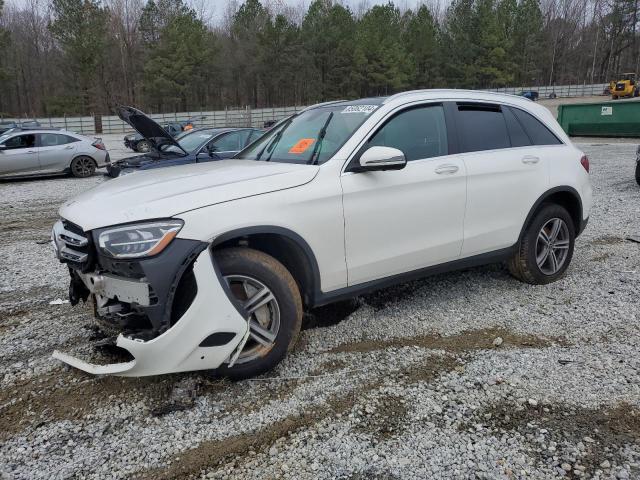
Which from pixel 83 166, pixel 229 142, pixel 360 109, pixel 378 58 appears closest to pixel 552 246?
pixel 360 109

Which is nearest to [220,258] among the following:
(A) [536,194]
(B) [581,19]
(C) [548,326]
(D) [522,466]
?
(D) [522,466]

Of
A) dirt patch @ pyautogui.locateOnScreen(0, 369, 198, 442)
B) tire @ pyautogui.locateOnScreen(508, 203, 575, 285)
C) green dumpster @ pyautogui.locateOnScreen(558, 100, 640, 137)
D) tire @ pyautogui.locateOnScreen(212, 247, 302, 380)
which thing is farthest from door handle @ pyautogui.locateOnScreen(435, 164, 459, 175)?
green dumpster @ pyautogui.locateOnScreen(558, 100, 640, 137)

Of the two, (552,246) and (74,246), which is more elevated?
(74,246)

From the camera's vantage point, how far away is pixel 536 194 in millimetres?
4371

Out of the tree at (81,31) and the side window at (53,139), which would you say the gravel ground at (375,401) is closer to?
the side window at (53,139)

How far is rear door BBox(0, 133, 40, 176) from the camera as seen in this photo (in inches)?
512

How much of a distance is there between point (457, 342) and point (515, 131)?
2.07 meters

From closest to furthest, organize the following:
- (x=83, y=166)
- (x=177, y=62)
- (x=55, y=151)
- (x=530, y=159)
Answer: (x=530, y=159) < (x=55, y=151) < (x=83, y=166) < (x=177, y=62)

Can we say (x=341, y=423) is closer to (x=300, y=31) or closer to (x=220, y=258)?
(x=220, y=258)

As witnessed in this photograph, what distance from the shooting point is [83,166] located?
14102 millimetres

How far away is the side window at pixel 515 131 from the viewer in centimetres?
439

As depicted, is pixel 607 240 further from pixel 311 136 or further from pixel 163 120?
pixel 163 120

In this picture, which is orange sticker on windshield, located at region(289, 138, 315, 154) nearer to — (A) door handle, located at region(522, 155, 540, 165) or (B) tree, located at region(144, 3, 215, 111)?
(A) door handle, located at region(522, 155, 540, 165)

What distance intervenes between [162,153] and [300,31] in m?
57.9
